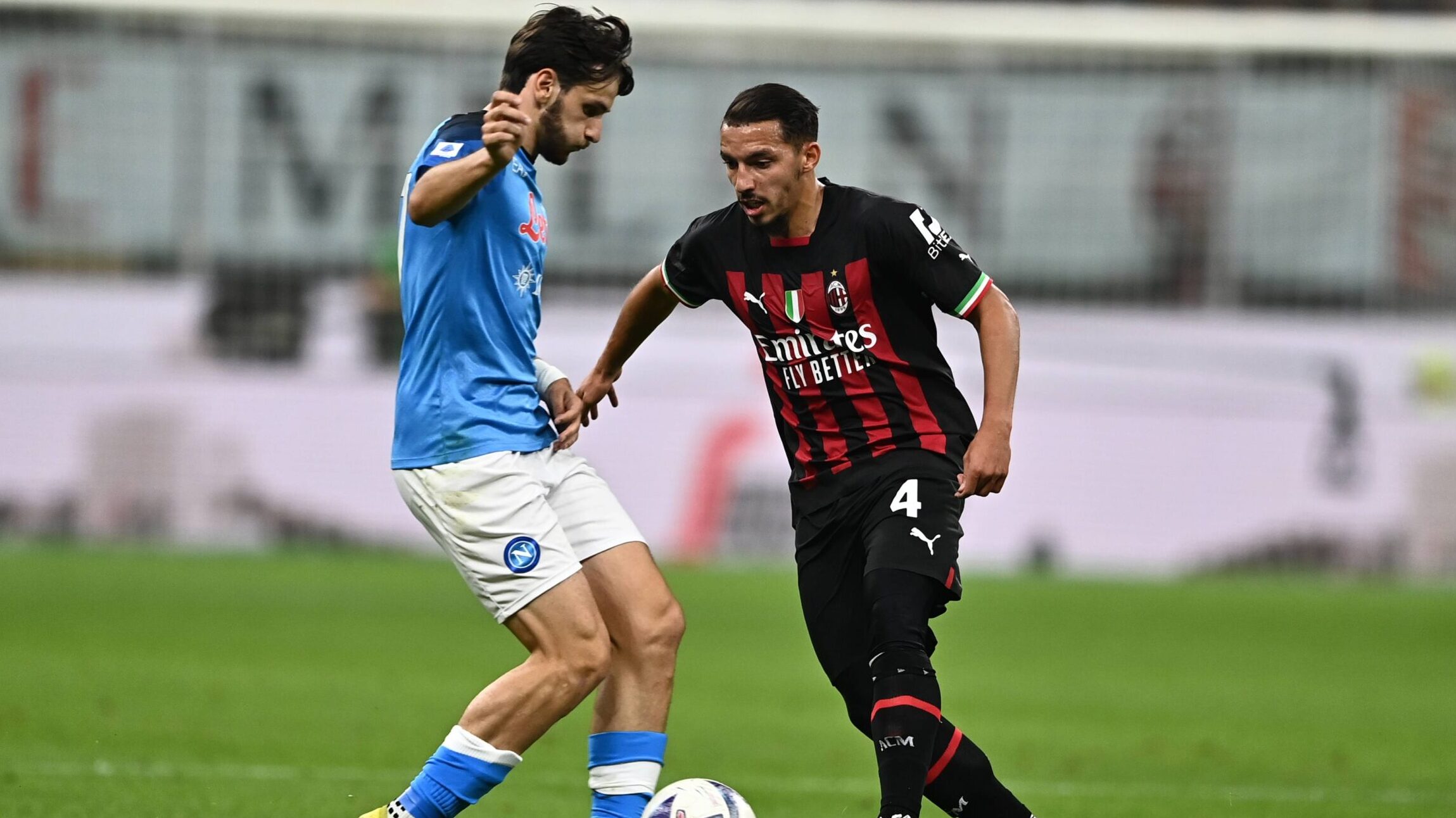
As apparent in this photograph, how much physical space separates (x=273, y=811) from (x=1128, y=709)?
5.63m

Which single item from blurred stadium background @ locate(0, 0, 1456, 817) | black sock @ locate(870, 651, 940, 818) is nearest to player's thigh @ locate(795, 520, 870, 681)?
black sock @ locate(870, 651, 940, 818)

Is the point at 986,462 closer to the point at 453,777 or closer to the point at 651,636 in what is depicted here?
the point at 651,636

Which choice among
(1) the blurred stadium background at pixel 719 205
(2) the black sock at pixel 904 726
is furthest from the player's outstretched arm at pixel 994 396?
(1) the blurred stadium background at pixel 719 205

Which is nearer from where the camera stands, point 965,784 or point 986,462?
point 986,462

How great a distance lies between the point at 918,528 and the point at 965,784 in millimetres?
718

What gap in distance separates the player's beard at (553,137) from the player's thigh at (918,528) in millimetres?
1266

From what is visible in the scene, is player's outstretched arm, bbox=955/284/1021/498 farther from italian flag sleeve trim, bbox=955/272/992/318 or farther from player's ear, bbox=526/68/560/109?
player's ear, bbox=526/68/560/109

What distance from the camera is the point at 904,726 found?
16.5 ft

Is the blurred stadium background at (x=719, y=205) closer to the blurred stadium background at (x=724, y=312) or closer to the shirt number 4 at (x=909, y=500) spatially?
the blurred stadium background at (x=724, y=312)

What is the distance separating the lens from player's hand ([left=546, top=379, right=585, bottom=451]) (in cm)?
545

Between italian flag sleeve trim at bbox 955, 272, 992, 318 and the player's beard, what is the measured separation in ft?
3.72

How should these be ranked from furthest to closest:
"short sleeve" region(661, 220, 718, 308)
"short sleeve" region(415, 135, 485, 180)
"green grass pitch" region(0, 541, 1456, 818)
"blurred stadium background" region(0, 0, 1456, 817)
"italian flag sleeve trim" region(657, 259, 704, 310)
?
"blurred stadium background" region(0, 0, 1456, 817), "green grass pitch" region(0, 541, 1456, 818), "italian flag sleeve trim" region(657, 259, 704, 310), "short sleeve" region(661, 220, 718, 308), "short sleeve" region(415, 135, 485, 180)

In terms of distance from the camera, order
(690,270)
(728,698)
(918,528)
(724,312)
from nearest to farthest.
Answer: (918,528) < (690,270) < (728,698) < (724,312)

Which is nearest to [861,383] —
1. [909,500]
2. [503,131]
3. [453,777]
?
[909,500]
